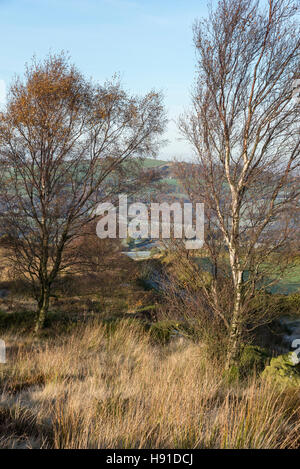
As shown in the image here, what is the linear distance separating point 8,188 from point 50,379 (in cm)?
620

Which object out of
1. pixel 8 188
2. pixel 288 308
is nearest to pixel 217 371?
pixel 8 188

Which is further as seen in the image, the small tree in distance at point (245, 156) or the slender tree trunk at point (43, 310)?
the slender tree trunk at point (43, 310)

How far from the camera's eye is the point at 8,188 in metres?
9.12

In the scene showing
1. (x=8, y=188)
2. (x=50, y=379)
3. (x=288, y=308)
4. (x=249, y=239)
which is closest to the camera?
(x=50, y=379)

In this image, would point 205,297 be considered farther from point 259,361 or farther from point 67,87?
point 67,87

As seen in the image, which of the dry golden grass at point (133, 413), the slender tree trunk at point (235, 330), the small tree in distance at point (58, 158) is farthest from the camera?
the small tree in distance at point (58, 158)

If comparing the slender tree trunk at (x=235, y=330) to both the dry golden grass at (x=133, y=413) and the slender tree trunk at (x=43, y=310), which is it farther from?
the slender tree trunk at (x=43, y=310)

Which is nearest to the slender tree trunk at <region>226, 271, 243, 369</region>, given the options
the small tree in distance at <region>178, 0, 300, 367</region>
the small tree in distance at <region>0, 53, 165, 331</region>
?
the small tree in distance at <region>178, 0, 300, 367</region>

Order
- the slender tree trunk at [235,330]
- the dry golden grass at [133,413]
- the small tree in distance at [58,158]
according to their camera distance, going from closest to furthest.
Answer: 1. the dry golden grass at [133,413]
2. the slender tree trunk at [235,330]
3. the small tree in distance at [58,158]

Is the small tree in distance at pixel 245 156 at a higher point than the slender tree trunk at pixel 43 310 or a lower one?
higher

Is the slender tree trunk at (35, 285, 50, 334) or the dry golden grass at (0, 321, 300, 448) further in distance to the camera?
the slender tree trunk at (35, 285, 50, 334)

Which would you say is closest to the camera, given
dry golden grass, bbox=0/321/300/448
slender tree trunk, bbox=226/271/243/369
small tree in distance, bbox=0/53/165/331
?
dry golden grass, bbox=0/321/300/448

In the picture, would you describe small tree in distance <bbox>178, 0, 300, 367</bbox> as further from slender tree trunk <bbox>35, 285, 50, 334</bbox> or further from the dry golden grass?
slender tree trunk <bbox>35, 285, 50, 334</bbox>

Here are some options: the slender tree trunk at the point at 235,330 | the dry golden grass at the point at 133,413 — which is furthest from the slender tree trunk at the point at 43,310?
the slender tree trunk at the point at 235,330
